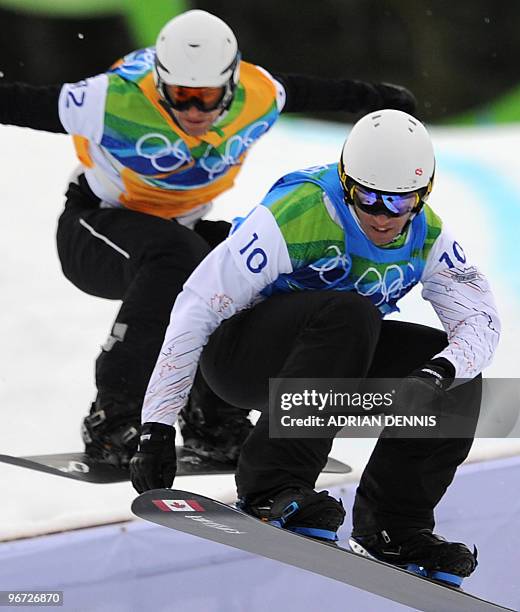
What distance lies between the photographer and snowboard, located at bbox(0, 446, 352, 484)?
3.39 meters

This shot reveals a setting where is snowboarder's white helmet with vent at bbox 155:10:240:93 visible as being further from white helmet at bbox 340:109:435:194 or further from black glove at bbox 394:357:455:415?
black glove at bbox 394:357:455:415

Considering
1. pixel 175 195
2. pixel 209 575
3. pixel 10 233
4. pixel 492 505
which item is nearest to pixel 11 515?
pixel 209 575

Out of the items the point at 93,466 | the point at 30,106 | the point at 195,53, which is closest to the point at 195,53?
the point at 195,53

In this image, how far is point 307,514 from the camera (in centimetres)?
257

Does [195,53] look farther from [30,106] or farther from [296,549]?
[296,549]

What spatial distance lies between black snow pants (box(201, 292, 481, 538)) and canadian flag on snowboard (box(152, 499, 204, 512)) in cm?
12

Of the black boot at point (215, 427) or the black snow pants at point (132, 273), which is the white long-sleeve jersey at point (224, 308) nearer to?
the black snow pants at point (132, 273)

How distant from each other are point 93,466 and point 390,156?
1.45m

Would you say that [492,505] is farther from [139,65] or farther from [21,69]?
[21,69]

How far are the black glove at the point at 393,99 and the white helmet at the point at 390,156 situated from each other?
1.37 metres

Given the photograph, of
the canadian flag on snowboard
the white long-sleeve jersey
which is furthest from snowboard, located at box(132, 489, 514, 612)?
the white long-sleeve jersey

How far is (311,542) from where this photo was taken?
2.51 metres

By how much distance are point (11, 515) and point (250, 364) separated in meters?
1.27

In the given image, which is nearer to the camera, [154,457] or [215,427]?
[154,457]
